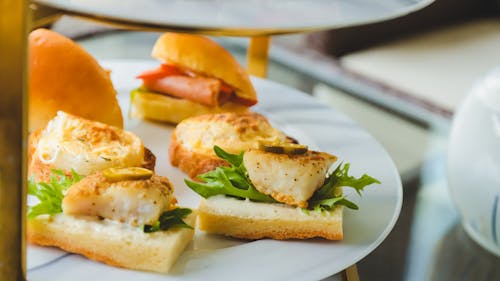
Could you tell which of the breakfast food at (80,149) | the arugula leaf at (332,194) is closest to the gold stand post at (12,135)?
the breakfast food at (80,149)

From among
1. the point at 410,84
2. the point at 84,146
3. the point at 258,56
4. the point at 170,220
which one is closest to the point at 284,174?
the point at 170,220

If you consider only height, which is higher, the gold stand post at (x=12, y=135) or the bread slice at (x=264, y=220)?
the gold stand post at (x=12, y=135)

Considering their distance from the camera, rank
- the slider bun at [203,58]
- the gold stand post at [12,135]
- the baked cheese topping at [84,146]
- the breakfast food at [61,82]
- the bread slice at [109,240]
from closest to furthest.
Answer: the gold stand post at [12,135] < the bread slice at [109,240] < the baked cheese topping at [84,146] < the breakfast food at [61,82] < the slider bun at [203,58]

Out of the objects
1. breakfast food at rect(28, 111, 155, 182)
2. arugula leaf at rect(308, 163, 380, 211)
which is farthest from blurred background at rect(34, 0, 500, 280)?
breakfast food at rect(28, 111, 155, 182)

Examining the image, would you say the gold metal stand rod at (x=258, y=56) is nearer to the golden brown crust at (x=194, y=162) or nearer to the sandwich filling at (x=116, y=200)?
the golden brown crust at (x=194, y=162)

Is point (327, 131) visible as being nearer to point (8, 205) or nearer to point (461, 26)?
point (8, 205)

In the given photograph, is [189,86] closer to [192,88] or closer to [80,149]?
[192,88]
